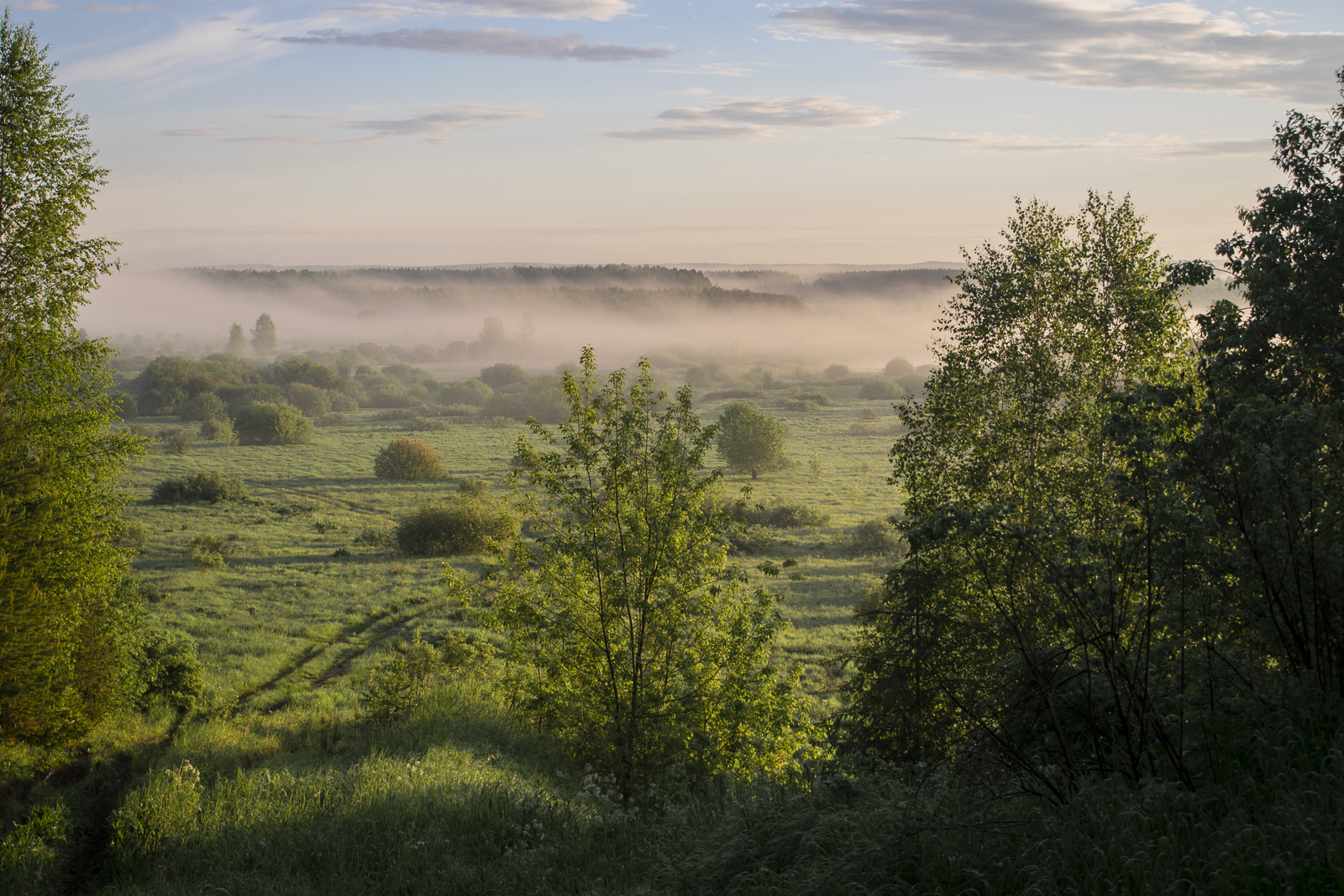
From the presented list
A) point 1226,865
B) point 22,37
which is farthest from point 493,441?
point 1226,865

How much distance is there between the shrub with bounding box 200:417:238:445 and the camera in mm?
105250

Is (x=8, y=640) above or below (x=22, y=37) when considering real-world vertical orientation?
below

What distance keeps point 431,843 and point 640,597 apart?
5769 millimetres

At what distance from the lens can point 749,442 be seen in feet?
275

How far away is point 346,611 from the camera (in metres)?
38.3

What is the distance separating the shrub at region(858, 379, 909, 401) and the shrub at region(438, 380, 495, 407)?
7447 centimetres

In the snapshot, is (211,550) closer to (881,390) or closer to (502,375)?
(881,390)

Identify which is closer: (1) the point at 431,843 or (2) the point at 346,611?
(1) the point at 431,843

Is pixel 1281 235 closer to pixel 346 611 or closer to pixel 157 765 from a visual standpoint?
pixel 157 765

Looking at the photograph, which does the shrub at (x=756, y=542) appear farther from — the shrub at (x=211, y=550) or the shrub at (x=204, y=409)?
the shrub at (x=204, y=409)

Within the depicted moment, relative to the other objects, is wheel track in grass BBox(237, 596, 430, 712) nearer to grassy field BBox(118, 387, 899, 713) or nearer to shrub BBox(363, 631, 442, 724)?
grassy field BBox(118, 387, 899, 713)

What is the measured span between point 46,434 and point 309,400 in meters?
134

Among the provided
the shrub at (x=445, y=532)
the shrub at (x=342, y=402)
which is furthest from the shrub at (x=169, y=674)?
the shrub at (x=342, y=402)

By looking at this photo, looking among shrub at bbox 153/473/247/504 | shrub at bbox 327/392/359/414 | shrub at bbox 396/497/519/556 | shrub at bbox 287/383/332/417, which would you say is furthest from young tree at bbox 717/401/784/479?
shrub at bbox 327/392/359/414
